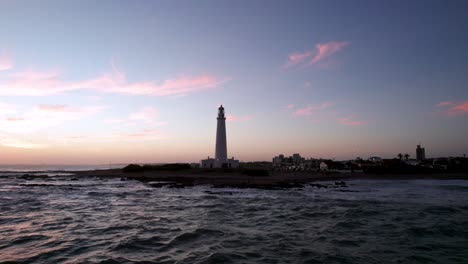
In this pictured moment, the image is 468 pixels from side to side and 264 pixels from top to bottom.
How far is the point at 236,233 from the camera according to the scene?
14.1m

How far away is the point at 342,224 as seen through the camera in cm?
1608

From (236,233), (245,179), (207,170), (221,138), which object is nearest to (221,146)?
(221,138)

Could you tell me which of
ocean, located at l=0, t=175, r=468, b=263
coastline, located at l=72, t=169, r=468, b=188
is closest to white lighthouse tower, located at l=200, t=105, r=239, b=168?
coastline, located at l=72, t=169, r=468, b=188

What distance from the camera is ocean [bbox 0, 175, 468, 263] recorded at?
420 inches

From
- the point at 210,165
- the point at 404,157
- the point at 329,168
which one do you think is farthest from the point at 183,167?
the point at 404,157

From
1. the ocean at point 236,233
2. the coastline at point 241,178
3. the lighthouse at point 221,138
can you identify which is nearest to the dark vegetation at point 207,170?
the coastline at point 241,178

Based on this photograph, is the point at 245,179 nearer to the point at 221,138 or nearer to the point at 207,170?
the point at 207,170

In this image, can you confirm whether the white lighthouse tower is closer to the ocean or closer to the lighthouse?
the lighthouse

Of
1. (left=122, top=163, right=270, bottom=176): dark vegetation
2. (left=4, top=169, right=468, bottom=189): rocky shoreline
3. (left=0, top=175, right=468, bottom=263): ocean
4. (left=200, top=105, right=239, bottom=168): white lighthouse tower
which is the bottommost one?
(left=0, top=175, right=468, bottom=263): ocean

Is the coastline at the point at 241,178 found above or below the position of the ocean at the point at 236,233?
above

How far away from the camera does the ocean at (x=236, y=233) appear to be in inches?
420

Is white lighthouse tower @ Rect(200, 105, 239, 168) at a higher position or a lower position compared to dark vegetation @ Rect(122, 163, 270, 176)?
higher

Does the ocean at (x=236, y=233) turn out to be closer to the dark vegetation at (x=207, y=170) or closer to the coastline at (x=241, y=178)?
the coastline at (x=241, y=178)

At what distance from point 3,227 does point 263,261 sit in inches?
504
